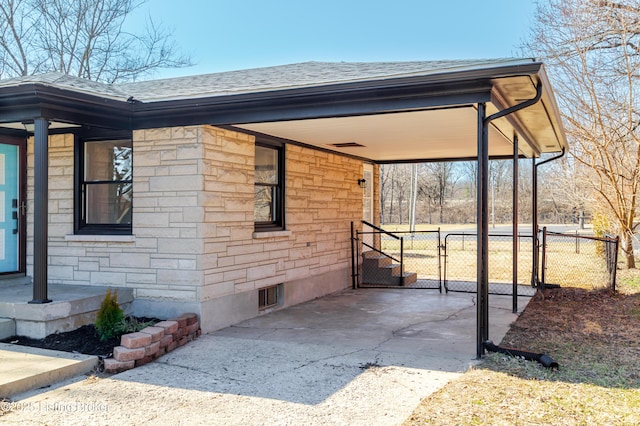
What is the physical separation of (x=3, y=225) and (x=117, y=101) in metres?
2.60

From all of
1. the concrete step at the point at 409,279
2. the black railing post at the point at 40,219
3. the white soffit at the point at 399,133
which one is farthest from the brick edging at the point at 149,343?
the concrete step at the point at 409,279

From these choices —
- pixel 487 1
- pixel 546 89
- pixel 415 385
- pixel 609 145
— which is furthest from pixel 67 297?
pixel 487 1

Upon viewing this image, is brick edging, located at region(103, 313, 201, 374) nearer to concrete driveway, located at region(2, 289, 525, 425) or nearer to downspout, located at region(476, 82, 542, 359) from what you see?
concrete driveway, located at region(2, 289, 525, 425)

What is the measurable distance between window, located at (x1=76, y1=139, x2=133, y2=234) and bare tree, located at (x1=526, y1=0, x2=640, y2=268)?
947 centimetres

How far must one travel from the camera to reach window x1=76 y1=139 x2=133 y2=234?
6.79 meters

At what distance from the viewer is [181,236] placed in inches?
246

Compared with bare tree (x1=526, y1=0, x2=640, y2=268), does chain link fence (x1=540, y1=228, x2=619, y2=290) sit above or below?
below

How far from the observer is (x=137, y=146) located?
6.55 meters

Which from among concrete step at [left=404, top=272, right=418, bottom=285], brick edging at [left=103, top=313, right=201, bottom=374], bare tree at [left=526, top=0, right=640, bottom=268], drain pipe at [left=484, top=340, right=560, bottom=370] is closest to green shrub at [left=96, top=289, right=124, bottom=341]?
brick edging at [left=103, top=313, right=201, bottom=374]

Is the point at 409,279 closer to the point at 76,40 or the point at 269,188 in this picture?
the point at 269,188

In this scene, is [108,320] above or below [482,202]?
below

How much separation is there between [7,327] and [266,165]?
3777 mm

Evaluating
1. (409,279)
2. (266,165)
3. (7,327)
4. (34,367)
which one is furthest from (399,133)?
(7,327)

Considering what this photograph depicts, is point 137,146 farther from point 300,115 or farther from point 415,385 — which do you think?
point 415,385
